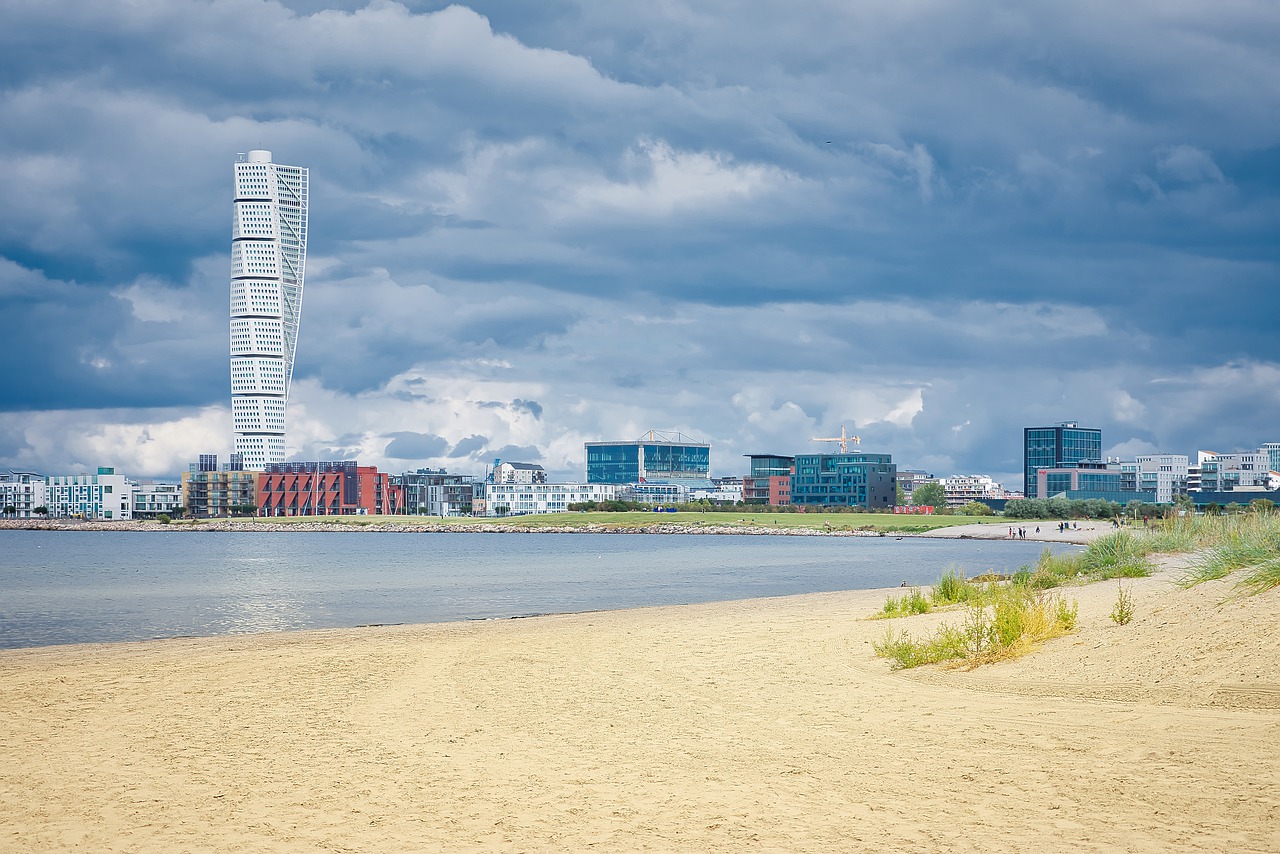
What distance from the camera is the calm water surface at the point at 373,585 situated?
3419cm

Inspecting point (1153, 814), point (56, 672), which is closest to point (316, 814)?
Result: point (1153, 814)

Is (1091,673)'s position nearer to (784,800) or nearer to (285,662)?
(784,800)

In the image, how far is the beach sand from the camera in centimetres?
830

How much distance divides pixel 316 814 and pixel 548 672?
855cm

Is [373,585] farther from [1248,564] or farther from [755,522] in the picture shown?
[755,522]

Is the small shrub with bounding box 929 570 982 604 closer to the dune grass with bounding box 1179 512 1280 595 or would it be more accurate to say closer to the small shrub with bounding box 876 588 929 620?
the small shrub with bounding box 876 588 929 620

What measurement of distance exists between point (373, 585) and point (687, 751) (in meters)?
44.2

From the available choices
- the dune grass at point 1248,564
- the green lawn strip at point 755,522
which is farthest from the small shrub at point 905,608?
the green lawn strip at point 755,522

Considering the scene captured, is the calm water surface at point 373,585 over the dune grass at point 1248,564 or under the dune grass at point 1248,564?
under

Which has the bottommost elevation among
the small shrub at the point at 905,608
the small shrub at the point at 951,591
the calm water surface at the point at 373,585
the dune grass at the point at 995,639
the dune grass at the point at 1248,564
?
the calm water surface at the point at 373,585

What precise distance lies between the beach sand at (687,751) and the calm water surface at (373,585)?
1610cm

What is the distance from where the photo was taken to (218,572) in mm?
68188

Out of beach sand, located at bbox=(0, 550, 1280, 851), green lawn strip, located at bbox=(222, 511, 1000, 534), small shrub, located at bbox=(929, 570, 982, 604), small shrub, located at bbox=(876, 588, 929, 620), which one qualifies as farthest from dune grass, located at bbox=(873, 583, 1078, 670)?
green lawn strip, located at bbox=(222, 511, 1000, 534)

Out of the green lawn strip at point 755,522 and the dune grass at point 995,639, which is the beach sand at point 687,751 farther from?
the green lawn strip at point 755,522
